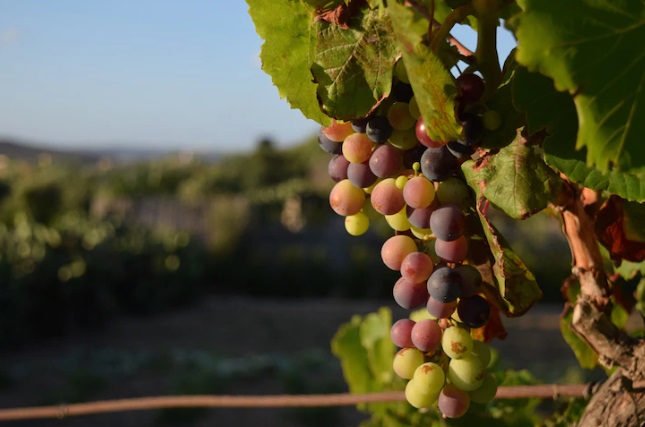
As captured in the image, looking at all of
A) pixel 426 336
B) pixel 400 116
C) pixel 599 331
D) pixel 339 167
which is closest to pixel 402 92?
pixel 400 116

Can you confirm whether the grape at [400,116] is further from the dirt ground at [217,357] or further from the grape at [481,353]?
the dirt ground at [217,357]

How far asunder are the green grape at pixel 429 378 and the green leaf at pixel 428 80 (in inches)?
9.4

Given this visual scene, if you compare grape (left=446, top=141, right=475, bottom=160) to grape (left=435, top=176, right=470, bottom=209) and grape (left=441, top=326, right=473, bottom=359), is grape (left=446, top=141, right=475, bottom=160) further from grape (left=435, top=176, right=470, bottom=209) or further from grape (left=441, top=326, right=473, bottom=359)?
grape (left=441, top=326, right=473, bottom=359)

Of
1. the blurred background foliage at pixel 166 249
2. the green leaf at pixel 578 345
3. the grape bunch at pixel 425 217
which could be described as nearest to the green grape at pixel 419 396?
the grape bunch at pixel 425 217

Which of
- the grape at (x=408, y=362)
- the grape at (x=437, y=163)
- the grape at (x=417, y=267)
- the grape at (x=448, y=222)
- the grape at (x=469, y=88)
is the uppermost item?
the grape at (x=469, y=88)

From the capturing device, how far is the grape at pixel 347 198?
716mm

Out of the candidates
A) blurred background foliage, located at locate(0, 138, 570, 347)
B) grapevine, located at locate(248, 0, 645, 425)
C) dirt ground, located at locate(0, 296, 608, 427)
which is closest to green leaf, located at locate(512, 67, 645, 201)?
grapevine, located at locate(248, 0, 645, 425)

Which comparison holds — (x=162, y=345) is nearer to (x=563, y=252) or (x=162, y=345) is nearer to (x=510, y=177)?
(x=563, y=252)

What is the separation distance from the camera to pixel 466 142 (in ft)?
2.00

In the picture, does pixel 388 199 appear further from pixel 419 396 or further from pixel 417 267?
pixel 419 396

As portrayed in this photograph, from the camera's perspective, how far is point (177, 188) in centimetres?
1947

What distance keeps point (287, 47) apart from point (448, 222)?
0.21 meters

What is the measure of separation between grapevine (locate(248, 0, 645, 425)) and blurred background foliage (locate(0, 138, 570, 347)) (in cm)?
860

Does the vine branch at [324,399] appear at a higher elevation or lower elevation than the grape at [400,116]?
lower
